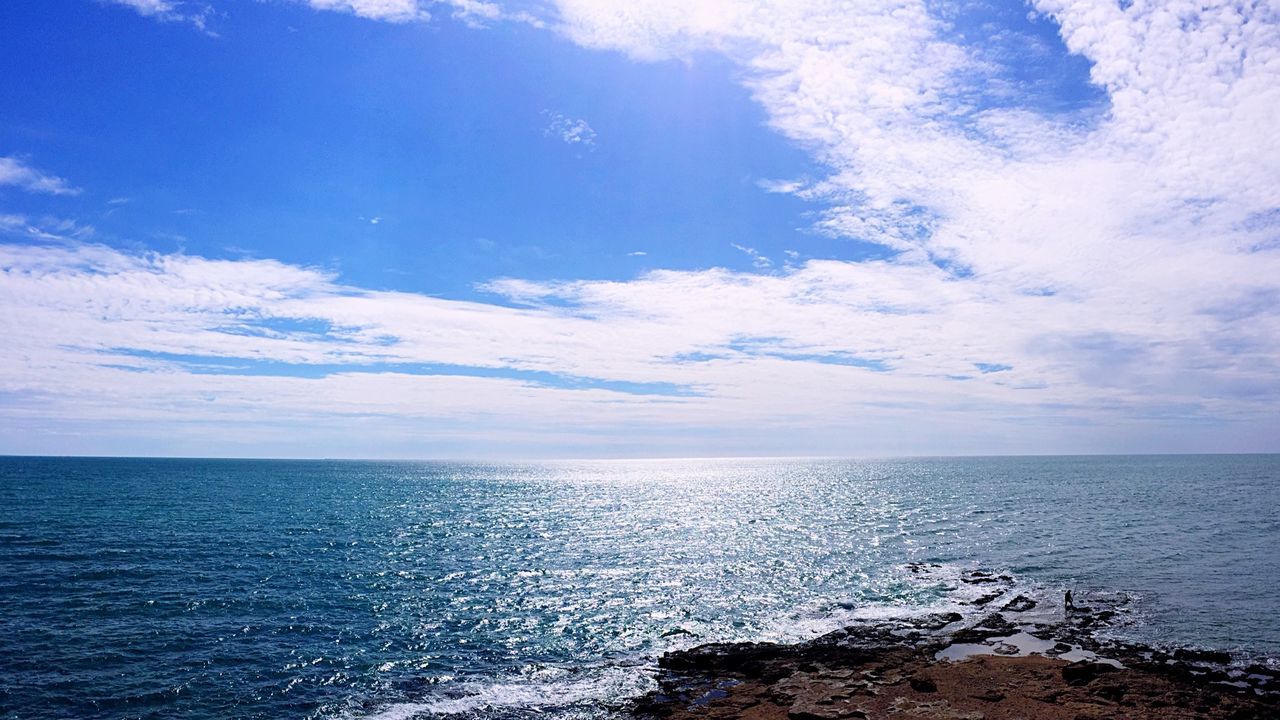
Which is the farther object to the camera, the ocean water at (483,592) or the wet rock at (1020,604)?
the wet rock at (1020,604)

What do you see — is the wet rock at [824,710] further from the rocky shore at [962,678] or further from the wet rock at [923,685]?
the wet rock at [923,685]

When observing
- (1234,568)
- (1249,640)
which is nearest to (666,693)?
(1249,640)

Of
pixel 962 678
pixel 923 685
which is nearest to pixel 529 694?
pixel 923 685

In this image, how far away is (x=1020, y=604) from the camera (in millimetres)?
49000

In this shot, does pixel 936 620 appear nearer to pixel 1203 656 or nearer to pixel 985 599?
pixel 985 599

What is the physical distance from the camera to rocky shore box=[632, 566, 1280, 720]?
1147 inches

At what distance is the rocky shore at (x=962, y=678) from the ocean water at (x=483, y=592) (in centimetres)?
297

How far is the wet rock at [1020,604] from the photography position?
47750 millimetres

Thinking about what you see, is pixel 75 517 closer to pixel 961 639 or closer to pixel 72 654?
pixel 72 654

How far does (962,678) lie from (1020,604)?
19.8 metres

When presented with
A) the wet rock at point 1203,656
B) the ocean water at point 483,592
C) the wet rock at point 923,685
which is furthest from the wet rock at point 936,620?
the wet rock at point 923,685

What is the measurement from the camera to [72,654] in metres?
36.0

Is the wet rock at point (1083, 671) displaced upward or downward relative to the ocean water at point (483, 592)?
upward

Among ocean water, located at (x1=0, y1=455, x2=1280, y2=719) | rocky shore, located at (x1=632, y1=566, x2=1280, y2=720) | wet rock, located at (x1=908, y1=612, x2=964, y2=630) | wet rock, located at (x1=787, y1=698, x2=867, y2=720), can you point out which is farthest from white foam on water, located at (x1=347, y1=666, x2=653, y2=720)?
wet rock, located at (x1=908, y1=612, x2=964, y2=630)
